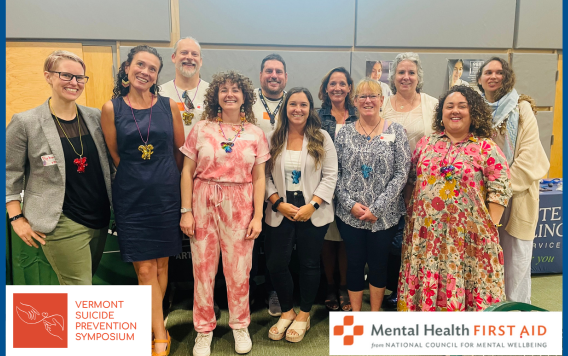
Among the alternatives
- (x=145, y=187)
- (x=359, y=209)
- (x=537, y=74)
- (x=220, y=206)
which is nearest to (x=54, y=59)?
(x=145, y=187)

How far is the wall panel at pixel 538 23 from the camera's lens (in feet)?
11.1

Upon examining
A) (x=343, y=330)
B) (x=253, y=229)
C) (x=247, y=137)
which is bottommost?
(x=343, y=330)

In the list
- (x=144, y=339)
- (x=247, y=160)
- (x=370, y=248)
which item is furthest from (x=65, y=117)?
(x=370, y=248)

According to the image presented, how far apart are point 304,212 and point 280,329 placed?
838 mm

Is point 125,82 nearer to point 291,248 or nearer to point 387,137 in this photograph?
point 291,248

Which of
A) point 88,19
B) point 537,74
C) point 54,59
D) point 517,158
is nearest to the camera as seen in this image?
point 54,59

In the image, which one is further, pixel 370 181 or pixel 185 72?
pixel 185 72

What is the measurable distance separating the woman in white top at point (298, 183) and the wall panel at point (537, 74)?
8.98 feet

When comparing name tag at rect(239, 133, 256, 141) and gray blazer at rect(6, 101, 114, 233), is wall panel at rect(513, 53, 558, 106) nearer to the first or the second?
name tag at rect(239, 133, 256, 141)

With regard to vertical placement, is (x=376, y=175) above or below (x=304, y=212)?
above

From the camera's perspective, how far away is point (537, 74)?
351 cm

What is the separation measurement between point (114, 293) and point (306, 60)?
2.58 metres

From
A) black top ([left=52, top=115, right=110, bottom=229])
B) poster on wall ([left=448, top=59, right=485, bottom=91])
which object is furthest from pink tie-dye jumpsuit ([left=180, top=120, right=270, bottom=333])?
poster on wall ([left=448, top=59, right=485, bottom=91])

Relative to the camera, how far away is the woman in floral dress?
1.89 metres
